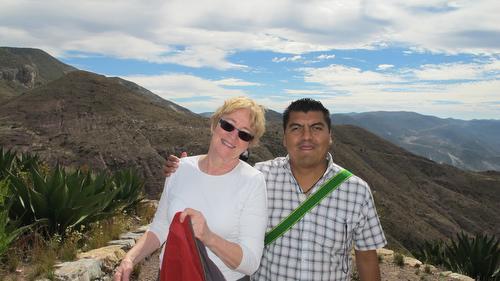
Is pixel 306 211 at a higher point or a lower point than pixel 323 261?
higher

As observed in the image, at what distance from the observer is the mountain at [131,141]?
3838 centimetres

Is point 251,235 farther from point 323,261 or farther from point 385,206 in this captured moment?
point 385,206

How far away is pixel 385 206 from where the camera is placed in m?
50.5

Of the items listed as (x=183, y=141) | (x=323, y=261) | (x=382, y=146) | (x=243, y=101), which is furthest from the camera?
(x=382, y=146)

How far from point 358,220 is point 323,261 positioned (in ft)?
1.22

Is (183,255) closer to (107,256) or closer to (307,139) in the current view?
(307,139)

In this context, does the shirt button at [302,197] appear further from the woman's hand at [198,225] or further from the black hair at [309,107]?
the woman's hand at [198,225]

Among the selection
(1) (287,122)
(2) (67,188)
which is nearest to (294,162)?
(1) (287,122)

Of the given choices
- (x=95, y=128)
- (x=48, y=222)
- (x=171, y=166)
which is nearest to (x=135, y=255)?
(x=171, y=166)

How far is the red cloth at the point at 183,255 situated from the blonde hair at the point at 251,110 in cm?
82

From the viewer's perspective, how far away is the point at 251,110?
279 cm

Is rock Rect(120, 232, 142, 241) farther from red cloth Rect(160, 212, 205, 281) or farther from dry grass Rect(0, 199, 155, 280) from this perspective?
red cloth Rect(160, 212, 205, 281)

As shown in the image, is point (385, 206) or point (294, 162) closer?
point (294, 162)

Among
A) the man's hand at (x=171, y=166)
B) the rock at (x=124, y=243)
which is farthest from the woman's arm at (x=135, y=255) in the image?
the rock at (x=124, y=243)
